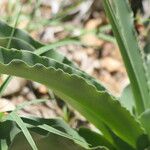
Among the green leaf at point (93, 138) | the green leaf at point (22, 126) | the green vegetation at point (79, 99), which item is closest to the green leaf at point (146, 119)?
the green vegetation at point (79, 99)

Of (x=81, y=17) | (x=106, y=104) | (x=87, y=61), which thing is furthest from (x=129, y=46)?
(x=81, y=17)

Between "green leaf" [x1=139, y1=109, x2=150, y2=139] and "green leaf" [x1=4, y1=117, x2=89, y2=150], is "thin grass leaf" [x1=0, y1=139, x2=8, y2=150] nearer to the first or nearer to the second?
"green leaf" [x1=4, y1=117, x2=89, y2=150]

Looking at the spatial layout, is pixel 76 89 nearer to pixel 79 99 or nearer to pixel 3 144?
pixel 79 99

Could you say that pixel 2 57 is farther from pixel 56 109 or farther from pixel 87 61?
pixel 87 61

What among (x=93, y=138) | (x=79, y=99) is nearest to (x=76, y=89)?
(x=79, y=99)

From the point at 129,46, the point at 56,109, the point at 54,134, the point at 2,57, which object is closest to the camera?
the point at 2,57

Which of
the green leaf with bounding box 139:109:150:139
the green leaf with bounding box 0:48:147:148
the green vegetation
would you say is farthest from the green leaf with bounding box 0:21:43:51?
the green leaf with bounding box 139:109:150:139
